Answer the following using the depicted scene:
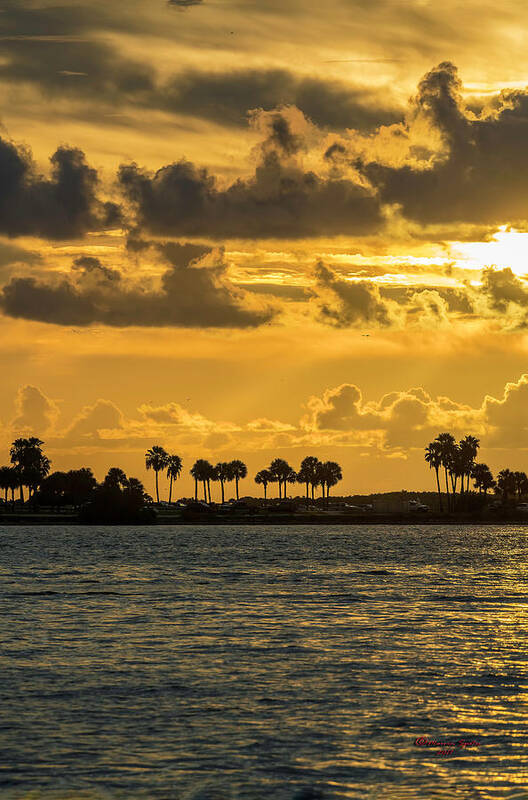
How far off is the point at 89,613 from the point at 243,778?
40.5 m

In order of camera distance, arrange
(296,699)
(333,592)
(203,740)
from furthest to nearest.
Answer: (333,592) → (296,699) → (203,740)

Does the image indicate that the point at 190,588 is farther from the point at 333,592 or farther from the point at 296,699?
the point at 296,699

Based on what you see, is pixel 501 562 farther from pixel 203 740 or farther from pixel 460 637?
pixel 203 740

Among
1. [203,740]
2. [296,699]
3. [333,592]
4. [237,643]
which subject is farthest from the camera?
[333,592]

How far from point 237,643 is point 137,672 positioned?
937 cm

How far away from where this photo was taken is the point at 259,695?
36.9m

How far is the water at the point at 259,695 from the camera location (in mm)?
26109

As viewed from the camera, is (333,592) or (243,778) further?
(333,592)

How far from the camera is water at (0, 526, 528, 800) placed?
26109 mm

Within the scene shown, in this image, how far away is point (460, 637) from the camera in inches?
2116

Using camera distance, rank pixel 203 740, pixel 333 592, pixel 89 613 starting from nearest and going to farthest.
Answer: pixel 203 740 < pixel 89 613 < pixel 333 592

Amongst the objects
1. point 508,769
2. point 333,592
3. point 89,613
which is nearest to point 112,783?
point 508,769

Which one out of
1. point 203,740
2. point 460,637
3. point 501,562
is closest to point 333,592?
point 460,637

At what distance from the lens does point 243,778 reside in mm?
26000
